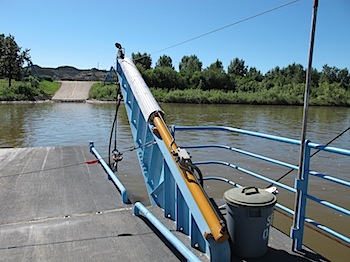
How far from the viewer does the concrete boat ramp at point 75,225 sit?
117 inches

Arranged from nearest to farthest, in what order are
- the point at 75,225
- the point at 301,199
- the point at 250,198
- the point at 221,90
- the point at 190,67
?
the point at 250,198 < the point at 301,199 < the point at 75,225 < the point at 221,90 < the point at 190,67

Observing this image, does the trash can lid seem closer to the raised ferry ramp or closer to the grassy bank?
the grassy bank

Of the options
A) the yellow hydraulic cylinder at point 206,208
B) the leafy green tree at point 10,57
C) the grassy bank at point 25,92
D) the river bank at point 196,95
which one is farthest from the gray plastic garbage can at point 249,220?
the leafy green tree at point 10,57

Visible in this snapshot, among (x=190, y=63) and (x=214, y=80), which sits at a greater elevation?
(x=190, y=63)

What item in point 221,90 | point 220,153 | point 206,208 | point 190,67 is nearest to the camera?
point 206,208

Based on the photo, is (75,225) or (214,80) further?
(214,80)

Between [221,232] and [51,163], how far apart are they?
5.40 meters

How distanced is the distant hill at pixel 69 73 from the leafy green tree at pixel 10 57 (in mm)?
32198

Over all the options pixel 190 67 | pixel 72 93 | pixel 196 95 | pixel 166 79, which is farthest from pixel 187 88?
pixel 190 67

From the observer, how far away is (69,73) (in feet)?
279

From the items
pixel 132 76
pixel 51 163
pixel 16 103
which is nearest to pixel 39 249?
pixel 132 76

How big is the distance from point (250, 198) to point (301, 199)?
0.57m

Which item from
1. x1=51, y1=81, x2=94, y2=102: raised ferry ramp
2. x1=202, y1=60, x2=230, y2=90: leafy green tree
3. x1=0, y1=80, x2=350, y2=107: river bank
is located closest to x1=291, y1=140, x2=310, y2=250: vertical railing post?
x1=0, y1=80, x2=350, y2=107: river bank

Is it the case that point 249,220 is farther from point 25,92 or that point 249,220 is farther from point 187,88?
point 187,88
